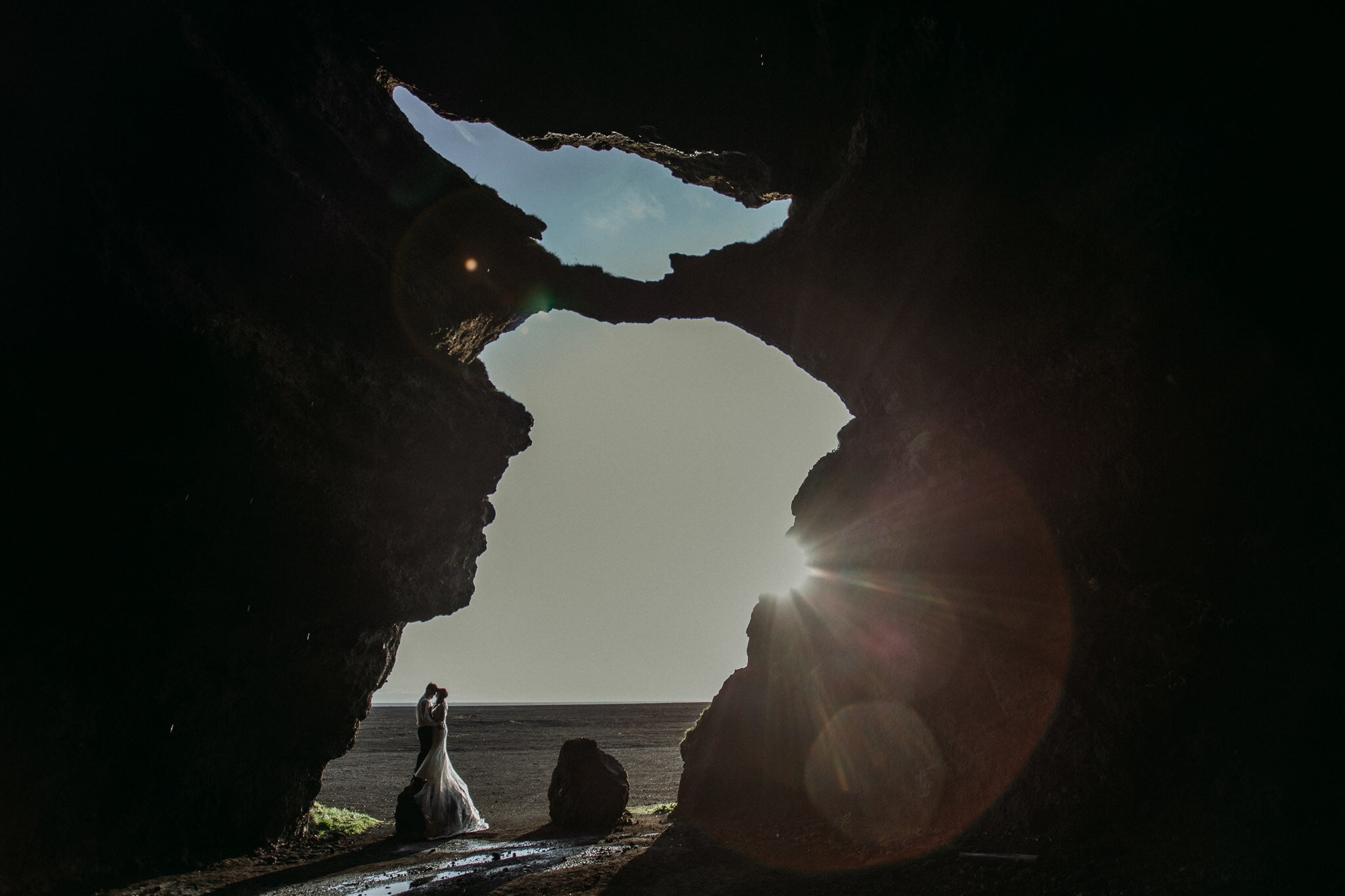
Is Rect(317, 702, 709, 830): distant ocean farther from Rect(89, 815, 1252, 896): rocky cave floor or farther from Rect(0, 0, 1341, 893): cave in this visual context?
Rect(0, 0, 1341, 893): cave

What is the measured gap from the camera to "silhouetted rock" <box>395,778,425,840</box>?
10.4 metres

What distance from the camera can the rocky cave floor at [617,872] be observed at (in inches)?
212

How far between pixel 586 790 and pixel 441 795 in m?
2.47

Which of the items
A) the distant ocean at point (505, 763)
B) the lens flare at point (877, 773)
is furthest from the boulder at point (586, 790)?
the lens flare at point (877, 773)

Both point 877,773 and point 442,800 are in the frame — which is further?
point 442,800

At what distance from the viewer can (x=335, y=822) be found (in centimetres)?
1179

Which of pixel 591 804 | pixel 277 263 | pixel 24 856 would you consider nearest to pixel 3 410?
pixel 277 263

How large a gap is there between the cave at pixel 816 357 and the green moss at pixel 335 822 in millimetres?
1065

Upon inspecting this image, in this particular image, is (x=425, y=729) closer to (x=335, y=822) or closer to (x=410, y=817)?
(x=410, y=817)

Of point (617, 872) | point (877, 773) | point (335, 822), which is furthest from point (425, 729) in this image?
point (877, 773)

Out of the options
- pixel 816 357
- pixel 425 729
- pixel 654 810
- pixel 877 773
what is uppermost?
pixel 816 357

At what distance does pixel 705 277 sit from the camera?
38.6 feet

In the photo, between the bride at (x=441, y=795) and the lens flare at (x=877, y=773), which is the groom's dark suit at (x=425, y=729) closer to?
the bride at (x=441, y=795)

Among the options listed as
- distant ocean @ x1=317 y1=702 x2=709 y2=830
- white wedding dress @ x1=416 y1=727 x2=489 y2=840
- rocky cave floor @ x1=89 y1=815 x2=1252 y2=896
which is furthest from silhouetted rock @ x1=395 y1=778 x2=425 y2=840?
distant ocean @ x1=317 y1=702 x2=709 y2=830
